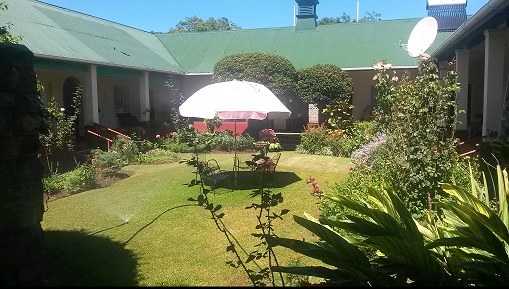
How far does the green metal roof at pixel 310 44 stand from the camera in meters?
18.8

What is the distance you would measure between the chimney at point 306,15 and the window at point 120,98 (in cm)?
919

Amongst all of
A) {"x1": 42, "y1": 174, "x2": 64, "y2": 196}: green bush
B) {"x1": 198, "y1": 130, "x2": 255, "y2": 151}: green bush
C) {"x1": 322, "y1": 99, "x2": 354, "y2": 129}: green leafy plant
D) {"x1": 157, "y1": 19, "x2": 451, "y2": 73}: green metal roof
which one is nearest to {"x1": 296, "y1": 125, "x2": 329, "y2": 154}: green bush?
{"x1": 322, "y1": 99, "x2": 354, "y2": 129}: green leafy plant

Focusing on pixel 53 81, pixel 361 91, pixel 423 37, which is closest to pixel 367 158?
pixel 423 37

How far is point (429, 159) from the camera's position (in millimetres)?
6105

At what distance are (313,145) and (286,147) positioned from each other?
1.26 metres

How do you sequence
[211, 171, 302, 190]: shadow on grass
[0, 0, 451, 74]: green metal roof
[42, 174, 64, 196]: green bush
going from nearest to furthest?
[42, 174, 64, 196]: green bush
[211, 171, 302, 190]: shadow on grass
[0, 0, 451, 74]: green metal roof

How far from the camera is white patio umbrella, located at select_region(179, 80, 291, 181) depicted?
29.7 feet

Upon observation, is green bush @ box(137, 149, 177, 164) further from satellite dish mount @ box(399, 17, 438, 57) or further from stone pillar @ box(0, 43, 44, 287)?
stone pillar @ box(0, 43, 44, 287)

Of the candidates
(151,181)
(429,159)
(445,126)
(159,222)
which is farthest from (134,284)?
(151,181)

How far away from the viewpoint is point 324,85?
662 inches

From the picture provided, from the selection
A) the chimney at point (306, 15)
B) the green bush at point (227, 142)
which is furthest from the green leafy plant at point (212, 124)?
the chimney at point (306, 15)

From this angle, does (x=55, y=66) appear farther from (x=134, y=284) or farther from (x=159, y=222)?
(x=134, y=284)

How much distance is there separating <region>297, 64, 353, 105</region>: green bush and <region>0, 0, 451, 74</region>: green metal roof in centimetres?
126

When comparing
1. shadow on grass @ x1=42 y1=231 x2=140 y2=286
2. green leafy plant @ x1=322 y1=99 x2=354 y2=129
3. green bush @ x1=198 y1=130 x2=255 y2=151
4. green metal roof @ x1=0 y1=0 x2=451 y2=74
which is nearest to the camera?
shadow on grass @ x1=42 y1=231 x2=140 y2=286
